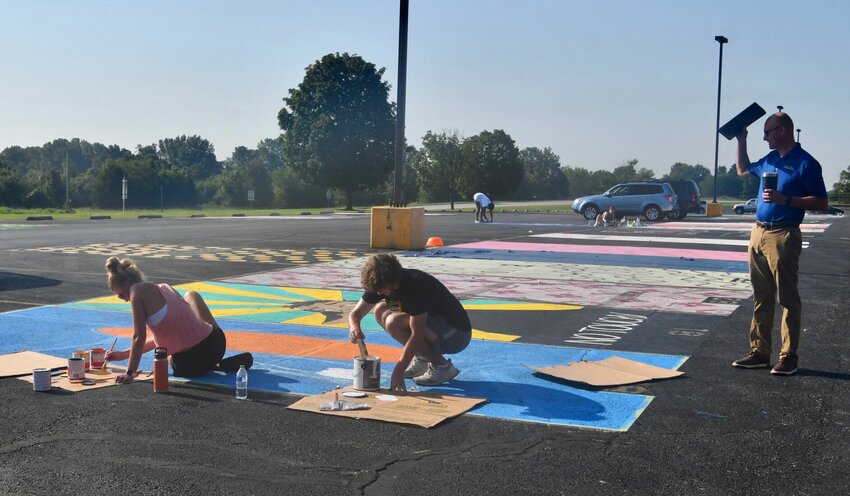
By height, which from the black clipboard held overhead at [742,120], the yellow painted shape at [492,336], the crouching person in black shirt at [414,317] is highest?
the black clipboard held overhead at [742,120]

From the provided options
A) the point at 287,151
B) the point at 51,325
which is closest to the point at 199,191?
the point at 287,151

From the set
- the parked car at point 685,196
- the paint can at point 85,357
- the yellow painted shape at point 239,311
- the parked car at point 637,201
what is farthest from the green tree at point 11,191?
the paint can at point 85,357

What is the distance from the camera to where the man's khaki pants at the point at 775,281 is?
711cm

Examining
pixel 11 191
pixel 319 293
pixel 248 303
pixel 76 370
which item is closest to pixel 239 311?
pixel 248 303

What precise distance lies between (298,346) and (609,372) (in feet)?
10.0

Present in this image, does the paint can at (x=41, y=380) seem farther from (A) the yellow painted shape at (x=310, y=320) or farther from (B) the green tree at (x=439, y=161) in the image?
(B) the green tree at (x=439, y=161)

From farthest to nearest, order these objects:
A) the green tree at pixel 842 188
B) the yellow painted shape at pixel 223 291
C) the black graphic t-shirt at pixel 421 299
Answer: the green tree at pixel 842 188
the yellow painted shape at pixel 223 291
the black graphic t-shirt at pixel 421 299

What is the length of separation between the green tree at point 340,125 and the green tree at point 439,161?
16.7 feet

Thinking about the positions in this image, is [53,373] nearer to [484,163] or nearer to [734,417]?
[734,417]

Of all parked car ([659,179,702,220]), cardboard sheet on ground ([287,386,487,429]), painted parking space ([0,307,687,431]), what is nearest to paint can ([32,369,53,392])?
painted parking space ([0,307,687,431])

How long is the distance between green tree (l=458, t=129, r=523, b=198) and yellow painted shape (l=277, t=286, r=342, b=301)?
65.7m

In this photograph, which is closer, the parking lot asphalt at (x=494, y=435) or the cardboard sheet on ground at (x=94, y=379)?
the parking lot asphalt at (x=494, y=435)

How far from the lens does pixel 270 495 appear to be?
4.35 metres

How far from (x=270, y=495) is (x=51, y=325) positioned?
6106 mm
